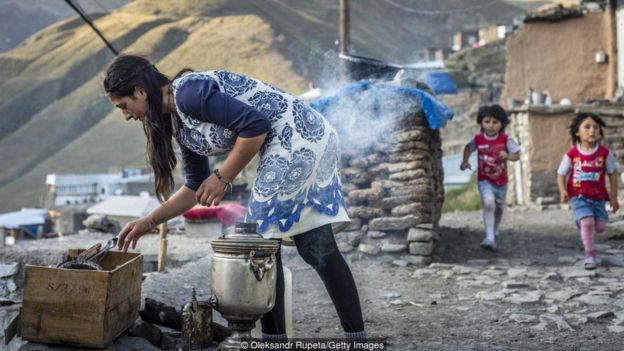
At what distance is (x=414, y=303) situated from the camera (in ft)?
16.5

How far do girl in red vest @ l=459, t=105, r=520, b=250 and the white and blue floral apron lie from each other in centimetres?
469

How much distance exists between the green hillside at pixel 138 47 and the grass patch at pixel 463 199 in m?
20.5

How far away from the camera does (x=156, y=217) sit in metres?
3.09

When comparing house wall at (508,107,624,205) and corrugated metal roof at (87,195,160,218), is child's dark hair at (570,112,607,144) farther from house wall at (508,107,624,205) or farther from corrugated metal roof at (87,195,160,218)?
corrugated metal roof at (87,195,160,218)

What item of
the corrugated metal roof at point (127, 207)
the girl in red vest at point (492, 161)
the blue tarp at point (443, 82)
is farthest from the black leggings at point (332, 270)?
the blue tarp at point (443, 82)

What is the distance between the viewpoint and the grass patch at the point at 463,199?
15547mm

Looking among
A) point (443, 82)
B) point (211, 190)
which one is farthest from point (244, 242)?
point (443, 82)

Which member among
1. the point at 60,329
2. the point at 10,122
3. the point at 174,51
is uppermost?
the point at 174,51

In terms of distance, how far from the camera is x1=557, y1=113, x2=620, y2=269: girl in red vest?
6.08m

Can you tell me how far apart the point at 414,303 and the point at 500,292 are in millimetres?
730

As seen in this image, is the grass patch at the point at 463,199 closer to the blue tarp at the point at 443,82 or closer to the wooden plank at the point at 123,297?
the blue tarp at the point at 443,82

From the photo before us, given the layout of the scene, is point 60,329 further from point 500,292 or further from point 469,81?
point 469,81

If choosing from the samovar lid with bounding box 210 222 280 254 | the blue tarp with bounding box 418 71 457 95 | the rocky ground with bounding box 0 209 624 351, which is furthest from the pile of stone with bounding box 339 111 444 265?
the blue tarp with bounding box 418 71 457 95

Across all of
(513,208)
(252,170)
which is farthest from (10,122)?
(513,208)
